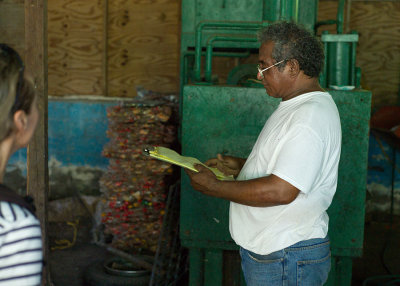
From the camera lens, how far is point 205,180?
2.65 meters

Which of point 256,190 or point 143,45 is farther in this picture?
point 143,45

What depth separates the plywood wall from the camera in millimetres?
6176

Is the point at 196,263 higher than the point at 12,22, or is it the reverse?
the point at 12,22

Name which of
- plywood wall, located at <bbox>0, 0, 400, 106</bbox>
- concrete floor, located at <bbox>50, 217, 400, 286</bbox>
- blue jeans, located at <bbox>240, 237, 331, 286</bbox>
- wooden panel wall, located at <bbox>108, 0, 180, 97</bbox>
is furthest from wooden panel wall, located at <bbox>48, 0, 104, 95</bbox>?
blue jeans, located at <bbox>240, 237, 331, 286</bbox>

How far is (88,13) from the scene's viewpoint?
6438 millimetres

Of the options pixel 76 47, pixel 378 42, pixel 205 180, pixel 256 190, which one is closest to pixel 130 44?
pixel 76 47

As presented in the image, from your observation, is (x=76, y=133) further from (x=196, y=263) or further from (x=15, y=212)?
(x=15, y=212)

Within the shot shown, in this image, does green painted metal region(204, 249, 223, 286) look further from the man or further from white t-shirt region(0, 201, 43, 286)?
white t-shirt region(0, 201, 43, 286)

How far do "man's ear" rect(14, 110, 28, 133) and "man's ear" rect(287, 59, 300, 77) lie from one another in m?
1.39

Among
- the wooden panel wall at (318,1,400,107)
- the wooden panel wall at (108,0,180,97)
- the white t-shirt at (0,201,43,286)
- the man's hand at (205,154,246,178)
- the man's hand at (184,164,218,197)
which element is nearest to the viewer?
the white t-shirt at (0,201,43,286)

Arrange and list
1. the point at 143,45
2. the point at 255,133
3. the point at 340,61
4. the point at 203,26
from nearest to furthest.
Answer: the point at 255,133
the point at 203,26
the point at 340,61
the point at 143,45

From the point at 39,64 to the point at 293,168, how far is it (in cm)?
221

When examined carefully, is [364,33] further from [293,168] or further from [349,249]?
[293,168]

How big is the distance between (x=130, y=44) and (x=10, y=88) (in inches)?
199
